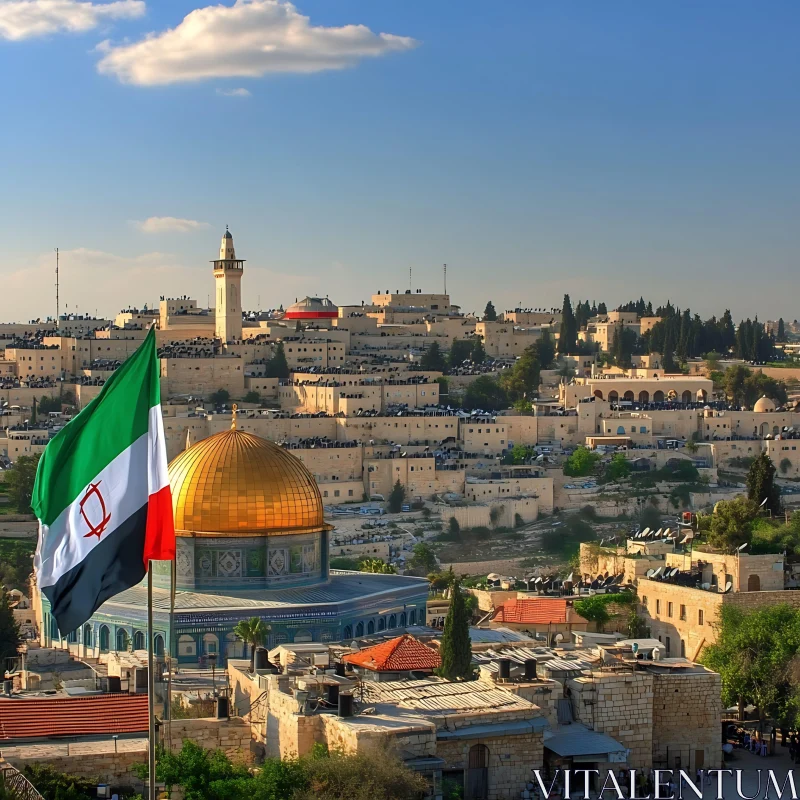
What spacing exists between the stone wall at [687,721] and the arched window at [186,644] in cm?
929

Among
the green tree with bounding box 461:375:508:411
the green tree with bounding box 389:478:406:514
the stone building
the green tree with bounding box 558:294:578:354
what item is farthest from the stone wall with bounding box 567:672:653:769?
the green tree with bounding box 558:294:578:354

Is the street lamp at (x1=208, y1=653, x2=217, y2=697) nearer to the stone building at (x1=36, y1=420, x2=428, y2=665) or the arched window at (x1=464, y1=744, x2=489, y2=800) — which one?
the stone building at (x1=36, y1=420, x2=428, y2=665)

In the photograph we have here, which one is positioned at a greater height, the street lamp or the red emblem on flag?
the red emblem on flag

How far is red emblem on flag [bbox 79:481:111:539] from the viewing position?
1418cm

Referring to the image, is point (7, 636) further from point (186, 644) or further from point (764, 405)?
point (764, 405)

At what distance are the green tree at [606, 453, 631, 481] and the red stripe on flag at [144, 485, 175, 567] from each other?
5290cm

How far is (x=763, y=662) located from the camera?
1046 inches

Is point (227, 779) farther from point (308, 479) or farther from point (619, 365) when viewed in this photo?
point (619, 365)

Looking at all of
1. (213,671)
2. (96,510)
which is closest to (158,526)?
(96,510)

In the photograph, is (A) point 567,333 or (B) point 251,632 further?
(A) point 567,333

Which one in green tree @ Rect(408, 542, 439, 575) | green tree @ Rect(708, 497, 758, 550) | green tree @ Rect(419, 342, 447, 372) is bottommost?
green tree @ Rect(408, 542, 439, 575)

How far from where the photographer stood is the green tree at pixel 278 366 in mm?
76938

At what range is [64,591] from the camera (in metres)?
14.2

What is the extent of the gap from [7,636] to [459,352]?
56.2m
